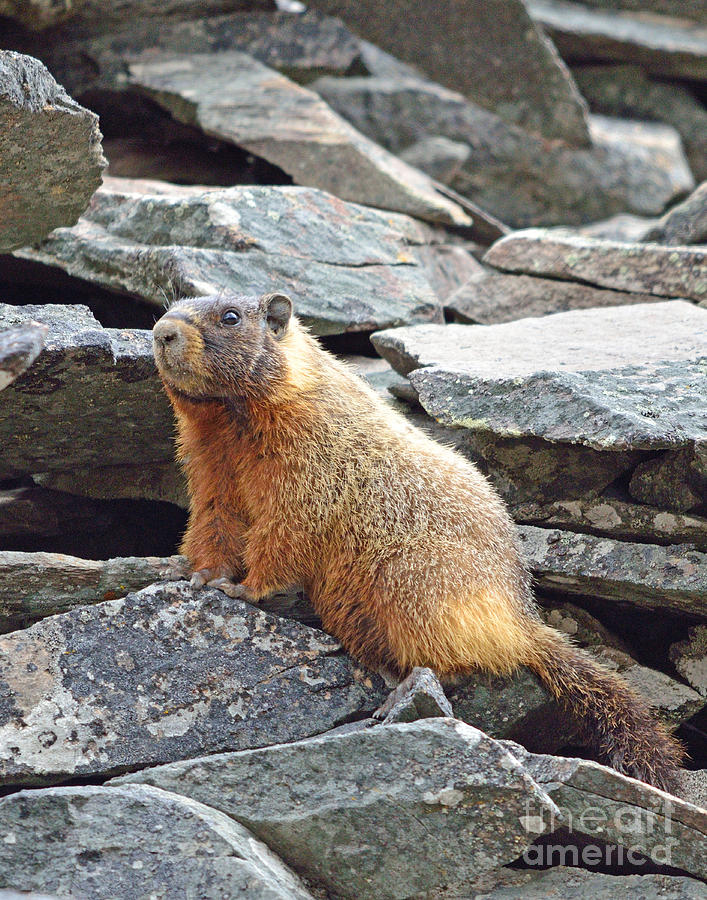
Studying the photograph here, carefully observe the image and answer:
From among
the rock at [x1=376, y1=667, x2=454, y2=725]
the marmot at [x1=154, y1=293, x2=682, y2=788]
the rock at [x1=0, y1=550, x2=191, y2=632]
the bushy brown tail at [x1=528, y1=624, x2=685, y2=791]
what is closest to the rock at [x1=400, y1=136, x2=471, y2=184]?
the marmot at [x1=154, y1=293, x2=682, y2=788]

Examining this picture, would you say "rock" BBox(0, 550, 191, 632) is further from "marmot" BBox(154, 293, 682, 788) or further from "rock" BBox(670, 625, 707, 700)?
"rock" BBox(670, 625, 707, 700)

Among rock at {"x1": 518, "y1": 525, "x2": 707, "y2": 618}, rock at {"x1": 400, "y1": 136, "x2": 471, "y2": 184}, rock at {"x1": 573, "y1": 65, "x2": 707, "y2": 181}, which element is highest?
rock at {"x1": 573, "y1": 65, "x2": 707, "y2": 181}

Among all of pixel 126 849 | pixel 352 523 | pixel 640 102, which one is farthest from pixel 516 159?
pixel 126 849

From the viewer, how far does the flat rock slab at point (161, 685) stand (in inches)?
215

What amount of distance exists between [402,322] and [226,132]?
12.0 ft

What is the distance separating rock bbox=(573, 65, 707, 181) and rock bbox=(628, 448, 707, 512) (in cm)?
1170

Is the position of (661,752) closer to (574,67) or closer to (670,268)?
(670,268)

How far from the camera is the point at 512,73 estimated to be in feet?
45.9

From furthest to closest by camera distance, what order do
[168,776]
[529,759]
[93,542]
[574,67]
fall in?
[574,67] → [93,542] → [529,759] → [168,776]

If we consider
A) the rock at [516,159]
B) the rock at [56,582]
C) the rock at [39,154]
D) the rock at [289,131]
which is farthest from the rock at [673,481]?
the rock at [516,159]

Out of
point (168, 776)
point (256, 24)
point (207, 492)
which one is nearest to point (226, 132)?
point (256, 24)

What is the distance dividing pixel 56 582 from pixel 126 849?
233cm

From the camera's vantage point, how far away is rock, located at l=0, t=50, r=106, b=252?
6270mm

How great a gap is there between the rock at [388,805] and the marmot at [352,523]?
4.26ft
